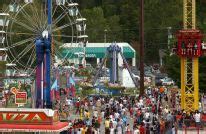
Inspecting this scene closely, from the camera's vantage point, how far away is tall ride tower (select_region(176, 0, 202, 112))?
147 ft

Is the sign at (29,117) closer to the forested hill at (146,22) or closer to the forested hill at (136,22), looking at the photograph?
the forested hill at (146,22)

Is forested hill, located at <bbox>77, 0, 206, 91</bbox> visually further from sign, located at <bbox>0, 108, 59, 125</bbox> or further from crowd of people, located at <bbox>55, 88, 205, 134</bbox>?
sign, located at <bbox>0, 108, 59, 125</bbox>

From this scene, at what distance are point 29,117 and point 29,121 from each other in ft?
0.53

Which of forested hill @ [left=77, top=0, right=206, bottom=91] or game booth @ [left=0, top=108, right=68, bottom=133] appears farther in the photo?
forested hill @ [left=77, top=0, right=206, bottom=91]

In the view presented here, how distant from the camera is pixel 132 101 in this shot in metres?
50.3

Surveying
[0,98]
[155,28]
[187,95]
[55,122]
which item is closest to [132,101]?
[187,95]

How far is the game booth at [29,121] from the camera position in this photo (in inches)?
1139

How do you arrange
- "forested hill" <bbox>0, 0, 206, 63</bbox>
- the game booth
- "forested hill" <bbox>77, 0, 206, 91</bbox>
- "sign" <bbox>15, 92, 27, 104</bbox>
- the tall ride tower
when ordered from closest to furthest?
the game booth
"sign" <bbox>15, 92, 27, 104</bbox>
the tall ride tower
"forested hill" <bbox>77, 0, 206, 91</bbox>
"forested hill" <bbox>0, 0, 206, 63</bbox>

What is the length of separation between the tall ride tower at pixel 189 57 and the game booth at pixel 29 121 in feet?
55.1

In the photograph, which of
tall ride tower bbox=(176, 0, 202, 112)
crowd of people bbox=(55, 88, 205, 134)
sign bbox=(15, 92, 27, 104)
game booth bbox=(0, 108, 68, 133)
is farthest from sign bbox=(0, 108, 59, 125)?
tall ride tower bbox=(176, 0, 202, 112)

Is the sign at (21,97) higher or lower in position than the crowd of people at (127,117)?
higher

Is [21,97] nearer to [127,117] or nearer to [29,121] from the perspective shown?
[29,121]

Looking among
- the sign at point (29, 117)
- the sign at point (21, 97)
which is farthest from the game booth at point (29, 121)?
the sign at point (21, 97)

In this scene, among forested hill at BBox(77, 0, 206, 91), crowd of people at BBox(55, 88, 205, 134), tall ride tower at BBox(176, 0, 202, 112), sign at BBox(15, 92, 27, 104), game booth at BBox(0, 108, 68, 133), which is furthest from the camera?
forested hill at BBox(77, 0, 206, 91)
